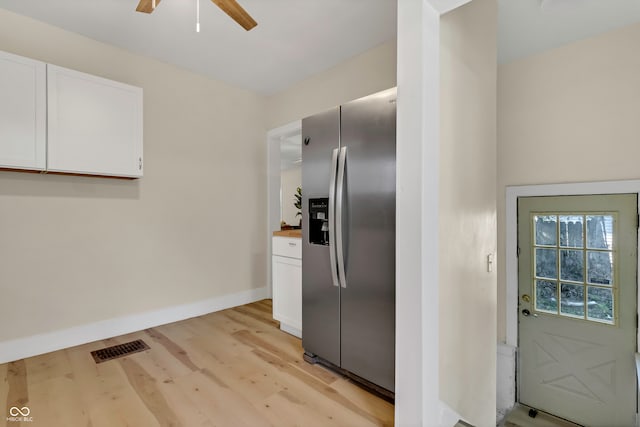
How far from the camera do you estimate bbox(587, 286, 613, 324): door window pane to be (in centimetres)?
259

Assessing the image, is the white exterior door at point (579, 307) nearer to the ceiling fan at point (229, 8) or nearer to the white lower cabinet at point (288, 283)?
the white lower cabinet at point (288, 283)

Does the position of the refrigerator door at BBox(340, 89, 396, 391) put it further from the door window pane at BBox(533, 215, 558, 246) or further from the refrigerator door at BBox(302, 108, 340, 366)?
the door window pane at BBox(533, 215, 558, 246)

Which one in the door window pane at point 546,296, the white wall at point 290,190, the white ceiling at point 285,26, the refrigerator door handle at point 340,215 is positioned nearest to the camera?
the refrigerator door handle at point 340,215

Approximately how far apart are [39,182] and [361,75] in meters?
3.08

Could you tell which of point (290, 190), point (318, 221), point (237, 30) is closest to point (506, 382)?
point (318, 221)

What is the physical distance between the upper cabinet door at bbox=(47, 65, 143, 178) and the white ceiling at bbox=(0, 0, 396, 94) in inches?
18.6

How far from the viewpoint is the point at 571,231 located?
280cm

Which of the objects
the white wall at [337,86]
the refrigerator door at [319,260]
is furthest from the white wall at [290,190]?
the refrigerator door at [319,260]

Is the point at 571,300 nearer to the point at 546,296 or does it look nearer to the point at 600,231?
the point at 546,296

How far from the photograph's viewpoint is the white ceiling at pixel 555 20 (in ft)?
7.22

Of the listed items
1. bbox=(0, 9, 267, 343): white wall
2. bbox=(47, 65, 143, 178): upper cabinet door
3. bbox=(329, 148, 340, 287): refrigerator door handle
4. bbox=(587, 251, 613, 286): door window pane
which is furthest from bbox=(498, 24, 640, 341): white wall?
bbox=(47, 65, 143, 178): upper cabinet door

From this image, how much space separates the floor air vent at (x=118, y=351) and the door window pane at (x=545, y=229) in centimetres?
381

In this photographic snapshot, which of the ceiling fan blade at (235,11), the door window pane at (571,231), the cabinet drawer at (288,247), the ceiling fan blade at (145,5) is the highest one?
the ceiling fan blade at (145,5)

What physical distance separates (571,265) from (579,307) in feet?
1.26
